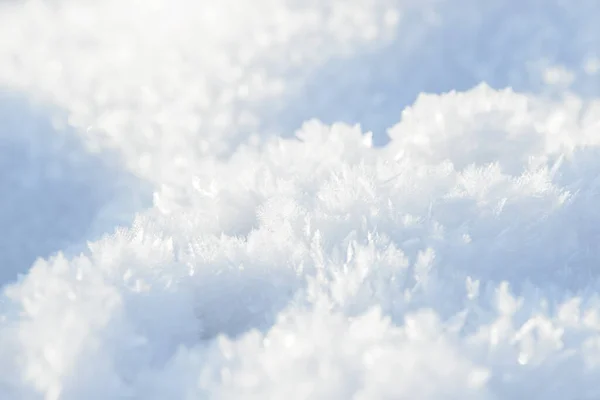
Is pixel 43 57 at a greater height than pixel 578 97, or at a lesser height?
greater

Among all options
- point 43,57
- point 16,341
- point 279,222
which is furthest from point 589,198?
point 43,57

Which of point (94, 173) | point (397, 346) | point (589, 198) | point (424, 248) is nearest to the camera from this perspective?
point (397, 346)

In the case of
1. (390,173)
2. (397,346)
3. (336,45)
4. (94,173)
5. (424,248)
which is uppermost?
(336,45)

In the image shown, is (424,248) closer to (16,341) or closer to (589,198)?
(589,198)

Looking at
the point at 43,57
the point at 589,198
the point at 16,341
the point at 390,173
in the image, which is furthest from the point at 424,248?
the point at 43,57

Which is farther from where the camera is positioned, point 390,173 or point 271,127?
point 271,127

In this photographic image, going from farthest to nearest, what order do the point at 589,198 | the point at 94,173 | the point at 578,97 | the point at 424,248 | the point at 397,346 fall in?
the point at 578,97
the point at 94,173
the point at 589,198
the point at 424,248
the point at 397,346

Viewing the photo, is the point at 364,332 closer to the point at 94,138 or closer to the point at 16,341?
the point at 16,341
